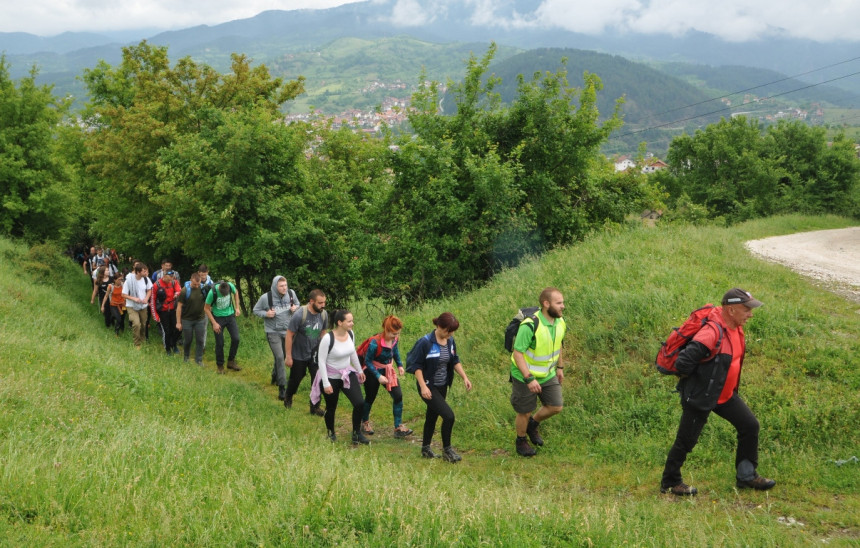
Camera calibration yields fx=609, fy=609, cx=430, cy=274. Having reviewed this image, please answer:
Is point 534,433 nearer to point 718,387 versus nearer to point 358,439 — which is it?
point 358,439

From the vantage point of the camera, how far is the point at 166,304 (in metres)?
12.6

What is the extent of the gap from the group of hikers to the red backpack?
0.01 m

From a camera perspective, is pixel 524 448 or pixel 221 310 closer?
pixel 524 448

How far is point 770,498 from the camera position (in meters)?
5.75

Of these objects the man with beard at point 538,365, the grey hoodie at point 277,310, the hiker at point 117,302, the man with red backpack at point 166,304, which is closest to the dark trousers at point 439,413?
the man with beard at point 538,365

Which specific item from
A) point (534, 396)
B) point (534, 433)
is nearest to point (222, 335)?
point (534, 433)

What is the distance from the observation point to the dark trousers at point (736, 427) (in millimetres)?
5832

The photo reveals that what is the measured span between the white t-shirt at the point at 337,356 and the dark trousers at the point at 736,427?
3826mm

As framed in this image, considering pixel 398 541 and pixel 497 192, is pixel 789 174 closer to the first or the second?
pixel 497 192

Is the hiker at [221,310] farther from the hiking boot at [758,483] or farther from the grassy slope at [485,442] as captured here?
the hiking boot at [758,483]

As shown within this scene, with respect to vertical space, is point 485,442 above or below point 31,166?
below

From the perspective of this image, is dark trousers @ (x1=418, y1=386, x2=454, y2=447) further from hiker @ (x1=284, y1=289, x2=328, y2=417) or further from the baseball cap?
the baseball cap

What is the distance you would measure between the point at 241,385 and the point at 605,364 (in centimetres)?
625

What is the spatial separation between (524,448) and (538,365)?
115 cm
